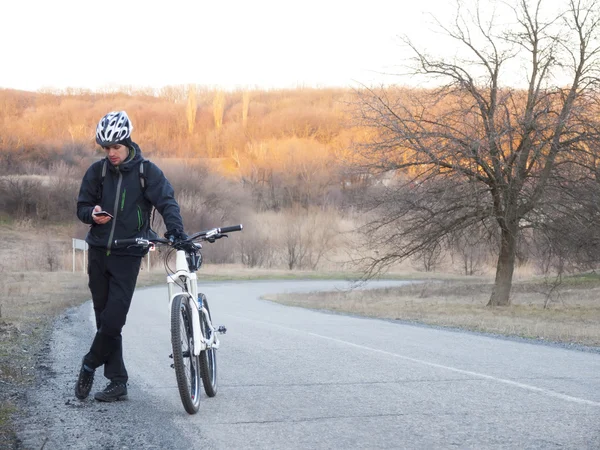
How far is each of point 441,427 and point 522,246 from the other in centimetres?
2434

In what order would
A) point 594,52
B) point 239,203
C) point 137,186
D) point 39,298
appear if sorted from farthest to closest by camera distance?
1. point 239,203
2. point 39,298
3. point 594,52
4. point 137,186

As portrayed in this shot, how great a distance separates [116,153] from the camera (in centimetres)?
639

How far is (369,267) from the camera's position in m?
26.8

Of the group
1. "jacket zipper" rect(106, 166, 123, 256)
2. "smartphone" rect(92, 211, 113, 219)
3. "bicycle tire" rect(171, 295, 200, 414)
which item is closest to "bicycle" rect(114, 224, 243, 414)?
"bicycle tire" rect(171, 295, 200, 414)

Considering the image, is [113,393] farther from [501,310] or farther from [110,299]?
[501,310]

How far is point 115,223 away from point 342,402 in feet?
7.23

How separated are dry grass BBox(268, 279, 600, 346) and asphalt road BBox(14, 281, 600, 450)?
505cm

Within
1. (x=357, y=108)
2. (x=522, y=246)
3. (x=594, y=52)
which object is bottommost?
(x=522, y=246)

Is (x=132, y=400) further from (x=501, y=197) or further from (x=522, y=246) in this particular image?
(x=522, y=246)

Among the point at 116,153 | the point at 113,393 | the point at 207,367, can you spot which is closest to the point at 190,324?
the point at 207,367

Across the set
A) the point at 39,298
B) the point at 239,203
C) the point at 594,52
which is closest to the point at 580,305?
the point at 594,52

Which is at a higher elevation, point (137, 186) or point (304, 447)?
point (137, 186)

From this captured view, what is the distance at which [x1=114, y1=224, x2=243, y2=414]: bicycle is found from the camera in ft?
19.2

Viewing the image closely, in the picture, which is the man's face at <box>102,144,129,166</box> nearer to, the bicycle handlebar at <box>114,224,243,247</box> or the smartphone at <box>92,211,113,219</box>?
the smartphone at <box>92,211,113,219</box>
